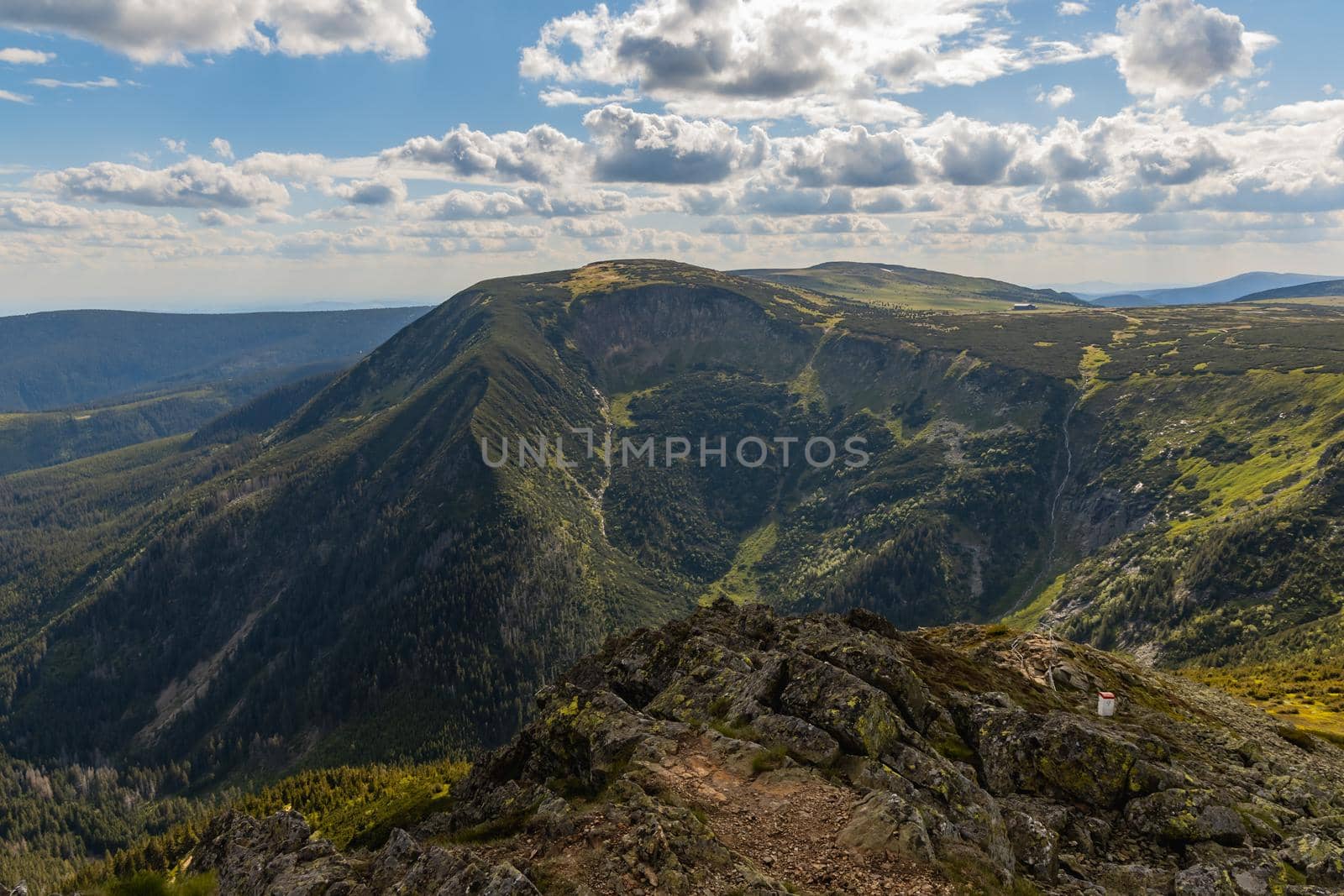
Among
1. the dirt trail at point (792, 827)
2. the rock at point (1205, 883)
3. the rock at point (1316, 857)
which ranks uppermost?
the dirt trail at point (792, 827)

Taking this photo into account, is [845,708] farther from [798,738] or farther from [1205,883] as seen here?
[1205,883]

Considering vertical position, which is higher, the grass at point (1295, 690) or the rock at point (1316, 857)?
the rock at point (1316, 857)

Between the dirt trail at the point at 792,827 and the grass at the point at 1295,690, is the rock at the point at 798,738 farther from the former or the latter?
the grass at the point at 1295,690

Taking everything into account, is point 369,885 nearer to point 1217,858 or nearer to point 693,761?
point 693,761

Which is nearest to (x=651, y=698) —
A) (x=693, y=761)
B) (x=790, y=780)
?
(x=693, y=761)

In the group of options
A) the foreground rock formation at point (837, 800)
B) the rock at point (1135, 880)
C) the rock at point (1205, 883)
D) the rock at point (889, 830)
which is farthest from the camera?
the rock at point (1135, 880)

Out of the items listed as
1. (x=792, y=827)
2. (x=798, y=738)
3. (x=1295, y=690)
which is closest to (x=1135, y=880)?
(x=792, y=827)

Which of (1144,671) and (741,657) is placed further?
(1144,671)

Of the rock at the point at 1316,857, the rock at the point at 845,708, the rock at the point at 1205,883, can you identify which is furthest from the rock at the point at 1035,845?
the rock at the point at 1316,857

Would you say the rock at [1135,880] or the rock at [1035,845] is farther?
the rock at [1035,845]
